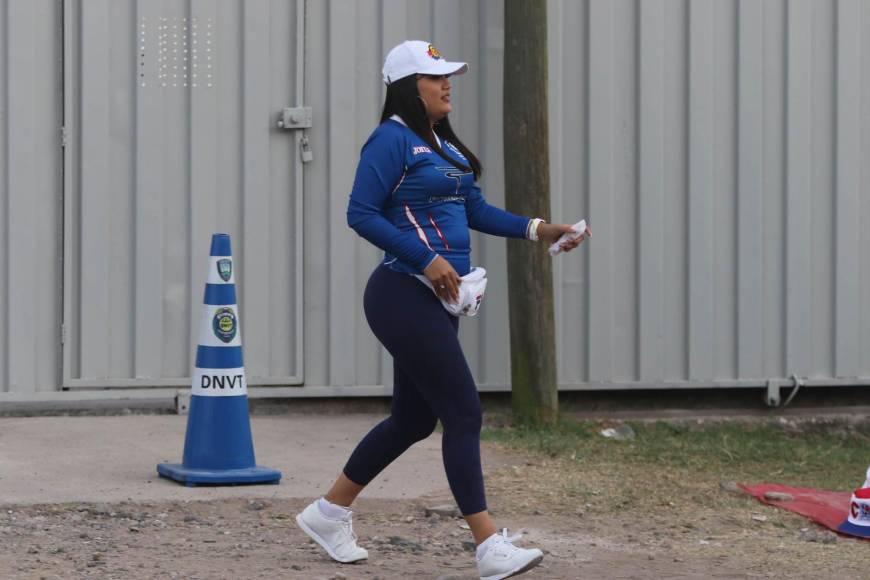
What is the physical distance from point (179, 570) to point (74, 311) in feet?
10.7

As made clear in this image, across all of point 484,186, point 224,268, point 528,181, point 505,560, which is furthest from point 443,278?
point 484,186

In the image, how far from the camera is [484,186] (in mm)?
8883

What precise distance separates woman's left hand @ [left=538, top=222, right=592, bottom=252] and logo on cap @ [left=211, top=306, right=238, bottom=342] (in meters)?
1.92

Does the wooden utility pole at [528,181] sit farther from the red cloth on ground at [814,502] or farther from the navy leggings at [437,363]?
the navy leggings at [437,363]

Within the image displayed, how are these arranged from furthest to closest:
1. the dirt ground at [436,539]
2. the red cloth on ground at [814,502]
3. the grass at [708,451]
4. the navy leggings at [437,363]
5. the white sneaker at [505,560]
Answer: the grass at [708,451]
the red cloth on ground at [814,502]
the dirt ground at [436,539]
the navy leggings at [437,363]
the white sneaker at [505,560]

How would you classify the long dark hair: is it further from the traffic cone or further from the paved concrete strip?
the paved concrete strip

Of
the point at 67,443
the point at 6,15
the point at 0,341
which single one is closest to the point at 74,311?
the point at 0,341

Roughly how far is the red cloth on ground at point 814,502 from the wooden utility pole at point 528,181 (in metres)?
1.47

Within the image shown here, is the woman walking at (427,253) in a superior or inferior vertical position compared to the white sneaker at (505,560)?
superior

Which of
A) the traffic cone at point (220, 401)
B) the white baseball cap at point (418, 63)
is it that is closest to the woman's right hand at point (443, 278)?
the white baseball cap at point (418, 63)

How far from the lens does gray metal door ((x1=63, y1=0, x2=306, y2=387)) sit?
8391mm

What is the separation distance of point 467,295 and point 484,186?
3.68m

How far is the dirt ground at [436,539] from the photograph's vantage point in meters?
5.57

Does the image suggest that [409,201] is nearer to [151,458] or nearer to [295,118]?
[151,458]
